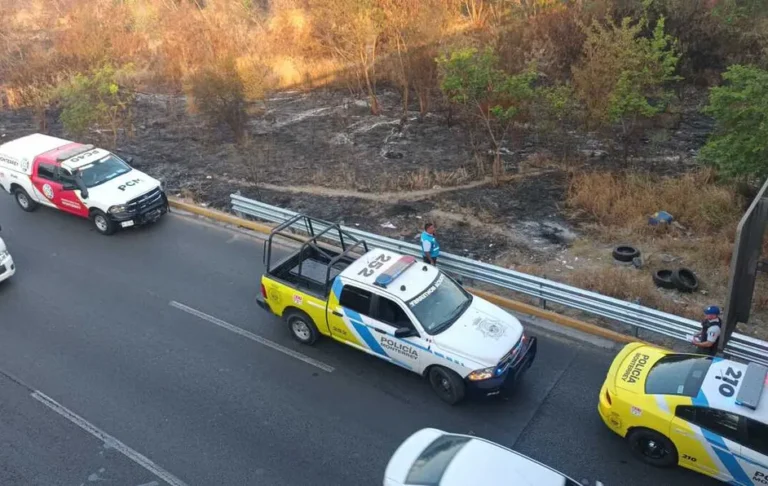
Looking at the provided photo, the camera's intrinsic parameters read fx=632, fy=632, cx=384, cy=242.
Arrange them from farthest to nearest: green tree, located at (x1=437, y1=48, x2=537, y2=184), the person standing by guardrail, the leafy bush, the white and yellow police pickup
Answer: the leafy bush → green tree, located at (x1=437, y1=48, x2=537, y2=184) → the person standing by guardrail → the white and yellow police pickup

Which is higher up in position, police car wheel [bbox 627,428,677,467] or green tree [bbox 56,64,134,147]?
green tree [bbox 56,64,134,147]

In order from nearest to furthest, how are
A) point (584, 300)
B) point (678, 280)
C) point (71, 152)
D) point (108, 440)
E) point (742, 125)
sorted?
point (108, 440) < point (584, 300) < point (678, 280) < point (742, 125) < point (71, 152)

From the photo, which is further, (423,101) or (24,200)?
(423,101)

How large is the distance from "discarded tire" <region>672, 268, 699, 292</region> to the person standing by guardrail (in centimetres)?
246

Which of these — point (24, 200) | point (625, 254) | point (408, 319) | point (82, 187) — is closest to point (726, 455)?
point (408, 319)

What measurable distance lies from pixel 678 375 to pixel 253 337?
6.59 metres

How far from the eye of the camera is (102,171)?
50.5ft

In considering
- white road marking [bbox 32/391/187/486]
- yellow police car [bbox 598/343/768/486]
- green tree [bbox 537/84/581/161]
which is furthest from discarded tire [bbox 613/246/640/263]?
white road marking [bbox 32/391/187/486]

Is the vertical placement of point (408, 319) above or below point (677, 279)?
above

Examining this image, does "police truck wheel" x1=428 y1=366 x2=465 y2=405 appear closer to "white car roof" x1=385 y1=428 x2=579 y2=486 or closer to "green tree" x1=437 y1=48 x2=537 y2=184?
"white car roof" x1=385 y1=428 x2=579 y2=486

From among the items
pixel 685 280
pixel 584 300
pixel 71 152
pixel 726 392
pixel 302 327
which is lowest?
pixel 685 280

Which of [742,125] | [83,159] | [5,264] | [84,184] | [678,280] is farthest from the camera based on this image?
[83,159]

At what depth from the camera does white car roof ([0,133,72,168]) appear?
15.9 meters

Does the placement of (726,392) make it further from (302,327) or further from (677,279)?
(302,327)
